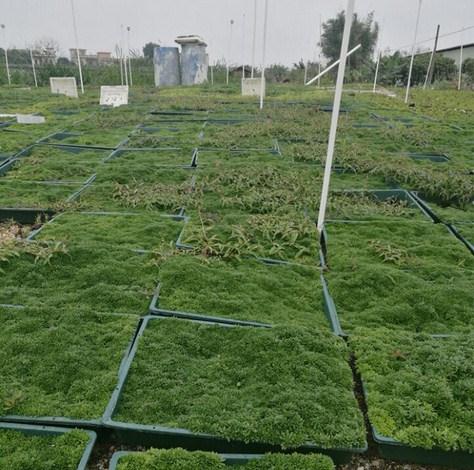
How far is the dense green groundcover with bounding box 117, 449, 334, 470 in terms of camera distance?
197 centimetres

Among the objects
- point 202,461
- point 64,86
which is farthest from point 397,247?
point 64,86

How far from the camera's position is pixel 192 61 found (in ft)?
83.9

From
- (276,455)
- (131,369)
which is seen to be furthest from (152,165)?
(276,455)

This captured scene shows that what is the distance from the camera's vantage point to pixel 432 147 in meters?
8.25

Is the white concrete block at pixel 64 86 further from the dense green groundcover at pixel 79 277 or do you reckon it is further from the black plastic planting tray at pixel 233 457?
the black plastic planting tray at pixel 233 457

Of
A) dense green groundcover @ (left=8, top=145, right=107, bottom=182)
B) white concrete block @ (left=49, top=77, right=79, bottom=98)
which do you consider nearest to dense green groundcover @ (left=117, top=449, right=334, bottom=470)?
dense green groundcover @ (left=8, top=145, right=107, bottom=182)

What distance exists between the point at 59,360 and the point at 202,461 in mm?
1137

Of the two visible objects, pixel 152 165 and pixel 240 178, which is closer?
pixel 240 178

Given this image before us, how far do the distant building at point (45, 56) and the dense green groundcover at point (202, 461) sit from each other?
30.7 m

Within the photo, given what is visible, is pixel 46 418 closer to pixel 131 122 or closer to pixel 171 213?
pixel 171 213

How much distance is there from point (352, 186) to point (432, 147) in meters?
3.31

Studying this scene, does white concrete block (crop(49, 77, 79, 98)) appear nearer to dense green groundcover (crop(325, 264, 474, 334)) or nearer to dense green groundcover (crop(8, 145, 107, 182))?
dense green groundcover (crop(8, 145, 107, 182))

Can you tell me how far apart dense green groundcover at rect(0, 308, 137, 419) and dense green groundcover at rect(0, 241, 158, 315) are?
18cm

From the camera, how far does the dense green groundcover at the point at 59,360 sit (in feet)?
7.45
